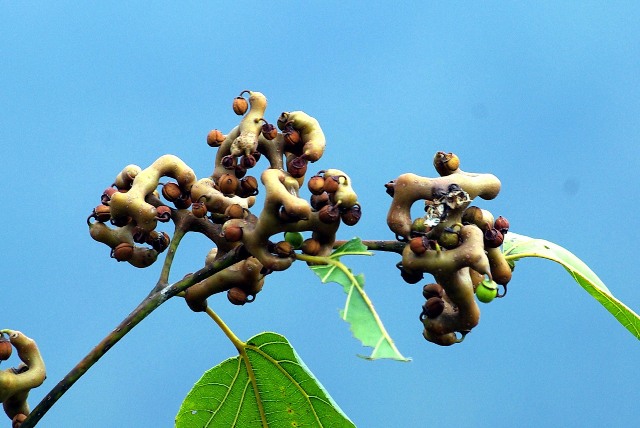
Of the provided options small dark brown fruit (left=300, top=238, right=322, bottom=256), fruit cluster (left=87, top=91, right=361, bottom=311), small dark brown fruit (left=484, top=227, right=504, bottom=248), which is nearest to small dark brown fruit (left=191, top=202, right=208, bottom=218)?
fruit cluster (left=87, top=91, right=361, bottom=311)

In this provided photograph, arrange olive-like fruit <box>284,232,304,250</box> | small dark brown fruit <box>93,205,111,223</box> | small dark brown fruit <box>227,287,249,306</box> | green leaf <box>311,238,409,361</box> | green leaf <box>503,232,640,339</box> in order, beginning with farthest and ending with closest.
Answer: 1. green leaf <box>503,232,640,339</box>
2. small dark brown fruit <box>93,205,111,223</box>
3. small dark brown fruit <box>227,287,249,306</box>
4. olive-like fruit <box>284,232,304,250</box>
5. green leaf <box>311,238,409,361</box>

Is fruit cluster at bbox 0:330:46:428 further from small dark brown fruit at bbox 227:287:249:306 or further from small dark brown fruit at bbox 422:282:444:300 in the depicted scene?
small dark brown fruit at bbox 422:282:444:300

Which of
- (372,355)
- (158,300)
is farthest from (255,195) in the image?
(372,355)

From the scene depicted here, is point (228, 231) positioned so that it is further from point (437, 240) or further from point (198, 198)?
point (437, 240)

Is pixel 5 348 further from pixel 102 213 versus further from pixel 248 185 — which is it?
pixel 248 185

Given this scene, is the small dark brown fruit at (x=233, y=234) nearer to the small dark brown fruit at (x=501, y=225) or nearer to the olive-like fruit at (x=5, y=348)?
the small dark brown fruit at (x=501, y=225)

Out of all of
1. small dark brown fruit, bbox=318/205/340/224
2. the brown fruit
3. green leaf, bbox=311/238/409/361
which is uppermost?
the brown fruit
